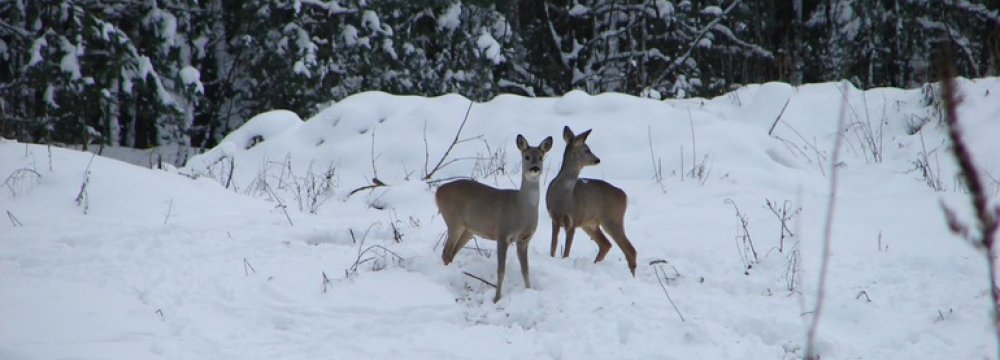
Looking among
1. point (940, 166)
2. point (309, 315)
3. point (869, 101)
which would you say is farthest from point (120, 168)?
point (869, 101)

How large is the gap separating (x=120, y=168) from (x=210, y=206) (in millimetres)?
817

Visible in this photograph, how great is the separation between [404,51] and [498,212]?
1042 centimetres

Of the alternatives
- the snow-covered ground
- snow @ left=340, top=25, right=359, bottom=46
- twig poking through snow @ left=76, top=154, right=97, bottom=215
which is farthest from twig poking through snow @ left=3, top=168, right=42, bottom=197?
snow @ left=340, top=25, right=359, bottom=46

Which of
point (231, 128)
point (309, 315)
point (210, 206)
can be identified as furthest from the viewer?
point (231, 128)

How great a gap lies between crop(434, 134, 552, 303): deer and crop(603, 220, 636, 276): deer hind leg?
64cm

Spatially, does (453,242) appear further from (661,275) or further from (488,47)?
(488,47)

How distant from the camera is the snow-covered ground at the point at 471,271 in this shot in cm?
482

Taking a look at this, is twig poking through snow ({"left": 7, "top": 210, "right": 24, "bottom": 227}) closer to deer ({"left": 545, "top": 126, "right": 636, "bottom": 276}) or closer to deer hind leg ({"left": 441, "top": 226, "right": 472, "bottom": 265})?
deer hind leg ({"left": 441, "top": 226, "right": 472, "bottom": 265})

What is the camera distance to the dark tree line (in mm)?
13883

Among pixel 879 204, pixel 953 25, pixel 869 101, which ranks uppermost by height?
pixel 953 25

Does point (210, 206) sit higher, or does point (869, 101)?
point (869, 101)

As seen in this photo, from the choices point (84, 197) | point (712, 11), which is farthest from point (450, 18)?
point (84, 197)

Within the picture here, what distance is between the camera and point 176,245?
19.6 ft

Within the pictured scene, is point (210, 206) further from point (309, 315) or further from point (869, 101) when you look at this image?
point (869, 101)
